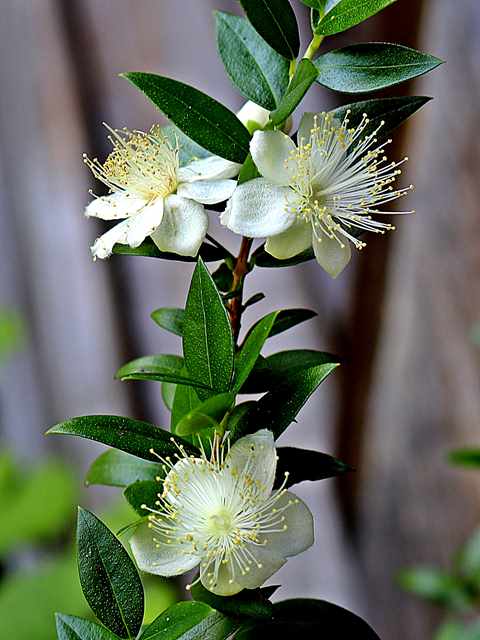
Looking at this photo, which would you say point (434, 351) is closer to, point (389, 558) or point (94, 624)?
point (389, 558)

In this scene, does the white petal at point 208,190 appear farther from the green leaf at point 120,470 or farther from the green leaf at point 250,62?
the green leaf at point 120,470

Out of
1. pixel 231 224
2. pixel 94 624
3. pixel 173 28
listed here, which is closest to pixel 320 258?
pixel 231 224

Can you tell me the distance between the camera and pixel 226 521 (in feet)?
1.28

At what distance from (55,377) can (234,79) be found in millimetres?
1678

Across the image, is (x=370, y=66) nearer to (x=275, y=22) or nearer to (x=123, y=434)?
(x=275, y=22)

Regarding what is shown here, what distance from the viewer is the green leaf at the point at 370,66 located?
0.37 meters

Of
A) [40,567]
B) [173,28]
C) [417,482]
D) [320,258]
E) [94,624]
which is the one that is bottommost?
[40,567]

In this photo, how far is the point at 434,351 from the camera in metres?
1.38

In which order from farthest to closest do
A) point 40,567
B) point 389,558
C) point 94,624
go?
point 40,567, point 389,558, point 94,624

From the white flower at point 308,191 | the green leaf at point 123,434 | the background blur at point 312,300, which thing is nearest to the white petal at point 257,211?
the white flower at point 308,191

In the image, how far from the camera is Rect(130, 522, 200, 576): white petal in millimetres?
380

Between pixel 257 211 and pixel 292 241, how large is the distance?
3 centimetres

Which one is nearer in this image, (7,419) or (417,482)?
(417,482)

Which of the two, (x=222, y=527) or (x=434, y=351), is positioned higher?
(x=222, y=527)
